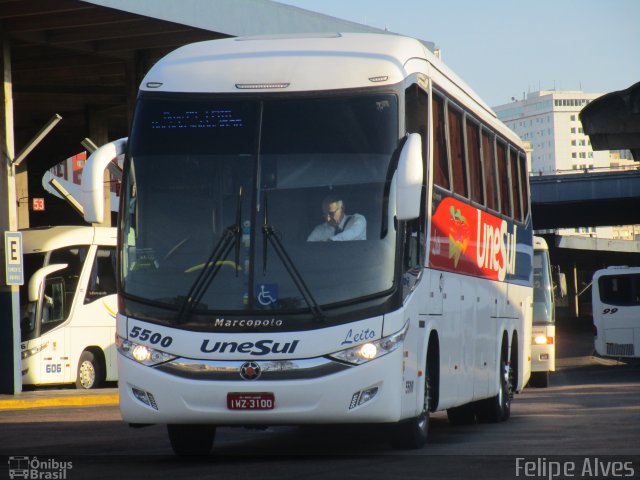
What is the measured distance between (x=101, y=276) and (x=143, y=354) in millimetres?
17549

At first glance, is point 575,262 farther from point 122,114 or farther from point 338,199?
point 338,199

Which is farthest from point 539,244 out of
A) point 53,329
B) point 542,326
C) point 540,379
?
point 53,329

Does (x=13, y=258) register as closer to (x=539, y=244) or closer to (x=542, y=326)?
(x=542, y=326)

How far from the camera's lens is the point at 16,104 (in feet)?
128

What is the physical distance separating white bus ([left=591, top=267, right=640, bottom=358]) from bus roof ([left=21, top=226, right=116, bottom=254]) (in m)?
15.9

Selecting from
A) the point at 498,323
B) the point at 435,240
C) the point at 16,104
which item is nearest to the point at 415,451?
the point at 435,240

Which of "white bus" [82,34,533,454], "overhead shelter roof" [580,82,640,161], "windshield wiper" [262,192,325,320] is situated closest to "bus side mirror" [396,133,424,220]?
"white bus" [82,34,533,454]

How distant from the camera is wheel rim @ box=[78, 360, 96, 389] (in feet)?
92.2

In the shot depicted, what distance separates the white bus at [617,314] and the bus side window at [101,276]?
15701mm

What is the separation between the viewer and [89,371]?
28.3 m

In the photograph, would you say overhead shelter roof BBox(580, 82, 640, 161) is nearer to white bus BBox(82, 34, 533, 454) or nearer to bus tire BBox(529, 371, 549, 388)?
white bus BBox(82, 34, 533, 454)

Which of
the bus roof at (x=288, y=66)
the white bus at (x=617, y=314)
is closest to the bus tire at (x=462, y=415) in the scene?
the bus roof at (x=288, y=66)

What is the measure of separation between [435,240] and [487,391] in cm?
379

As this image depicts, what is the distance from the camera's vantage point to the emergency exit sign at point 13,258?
970 inches
